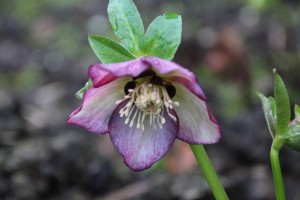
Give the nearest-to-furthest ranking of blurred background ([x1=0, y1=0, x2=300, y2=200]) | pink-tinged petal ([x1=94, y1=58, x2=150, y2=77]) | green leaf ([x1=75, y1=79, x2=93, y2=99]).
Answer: pink-tinged petal ([x1=94, y1=58, x2=150, y2=77]) < green leaf ([x1=75, y1=79, x2=93, y2=99]) < blurred background ([x1=0, y1=0, x2=300, y2=200])

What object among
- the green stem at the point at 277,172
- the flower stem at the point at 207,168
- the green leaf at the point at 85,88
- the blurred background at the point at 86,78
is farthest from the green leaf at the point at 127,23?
the blurred background at the point at 86,78

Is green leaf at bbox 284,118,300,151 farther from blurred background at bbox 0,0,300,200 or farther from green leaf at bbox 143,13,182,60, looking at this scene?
blurred background at bbox 0,0,300,200

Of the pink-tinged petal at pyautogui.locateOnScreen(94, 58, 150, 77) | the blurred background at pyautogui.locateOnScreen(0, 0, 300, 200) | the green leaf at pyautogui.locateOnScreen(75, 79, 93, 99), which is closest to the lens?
the pink-tinged petal at pyautogui.locateOnScreen(94, 58, 150, 77)

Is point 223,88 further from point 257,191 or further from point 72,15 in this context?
point 72,15

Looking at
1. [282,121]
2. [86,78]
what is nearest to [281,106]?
[282,121]

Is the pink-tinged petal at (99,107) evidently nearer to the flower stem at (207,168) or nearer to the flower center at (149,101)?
the flower center at (149,101)

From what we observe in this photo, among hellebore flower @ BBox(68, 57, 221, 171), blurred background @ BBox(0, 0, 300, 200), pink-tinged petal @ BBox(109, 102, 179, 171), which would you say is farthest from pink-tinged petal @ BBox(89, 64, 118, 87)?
blurred background @ BBox(0, 0, 300, 200)
